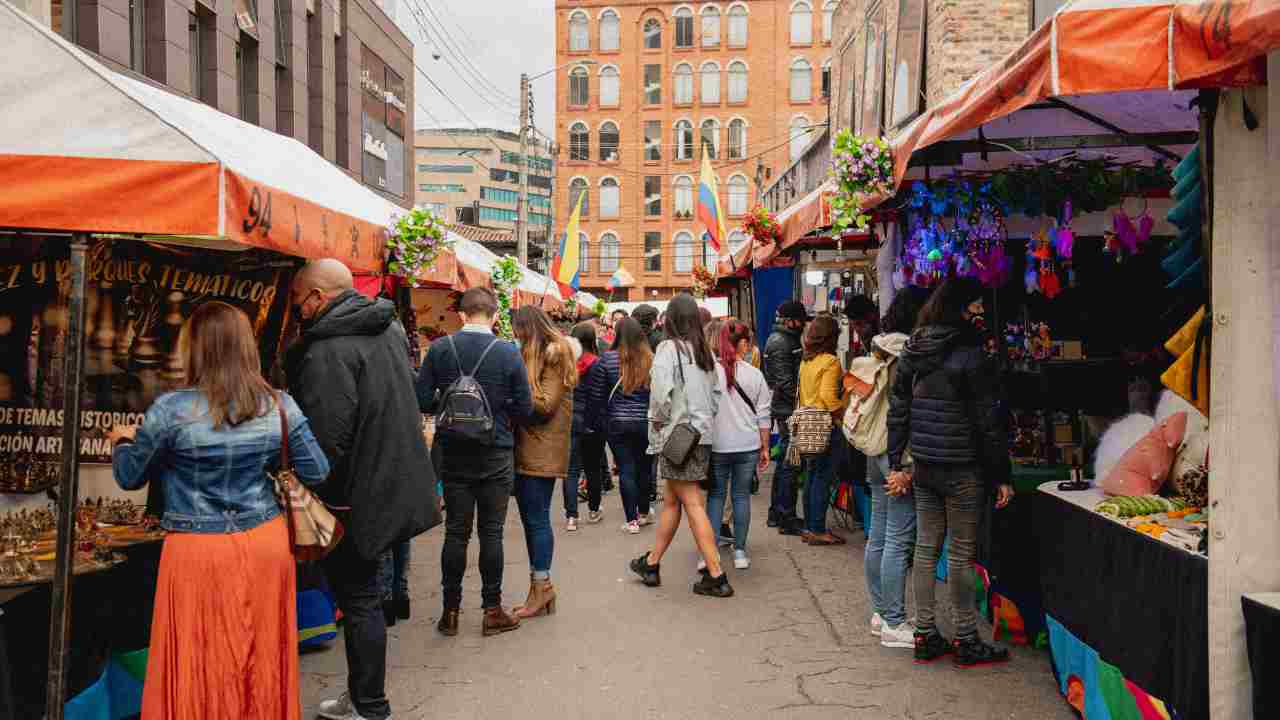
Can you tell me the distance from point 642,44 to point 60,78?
61.7 metres

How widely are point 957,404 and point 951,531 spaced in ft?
2.28

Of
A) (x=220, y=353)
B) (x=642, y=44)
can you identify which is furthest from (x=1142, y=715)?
(x=642, y=44)

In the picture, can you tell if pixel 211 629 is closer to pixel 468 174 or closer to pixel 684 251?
pixel 684 251

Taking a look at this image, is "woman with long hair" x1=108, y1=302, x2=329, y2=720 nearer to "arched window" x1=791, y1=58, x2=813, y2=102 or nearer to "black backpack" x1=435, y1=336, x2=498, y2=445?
"black backpack" x1=435, y1=336, x2=498, y2=445

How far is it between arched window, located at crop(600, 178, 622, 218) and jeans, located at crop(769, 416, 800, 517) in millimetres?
54215

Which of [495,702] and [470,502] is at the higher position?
[470,502]

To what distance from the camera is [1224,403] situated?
363 centimetres

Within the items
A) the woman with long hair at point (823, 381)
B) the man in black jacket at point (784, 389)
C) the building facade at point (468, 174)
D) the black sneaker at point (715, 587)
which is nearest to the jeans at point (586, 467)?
the man in black jacket at point (784, 389)

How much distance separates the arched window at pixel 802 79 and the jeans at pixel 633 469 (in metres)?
55.7

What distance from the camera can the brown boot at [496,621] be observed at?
20.3 feet

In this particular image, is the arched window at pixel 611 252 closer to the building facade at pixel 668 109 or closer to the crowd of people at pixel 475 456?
the building facade at pixel 668 109

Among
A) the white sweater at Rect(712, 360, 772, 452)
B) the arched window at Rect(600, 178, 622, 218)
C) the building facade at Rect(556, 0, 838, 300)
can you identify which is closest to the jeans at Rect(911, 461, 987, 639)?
the white sweater at Rect(712, 360, 772, 452)

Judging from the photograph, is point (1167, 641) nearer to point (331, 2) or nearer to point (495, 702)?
point (495, 702)

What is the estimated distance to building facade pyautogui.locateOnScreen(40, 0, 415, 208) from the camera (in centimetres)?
1390
